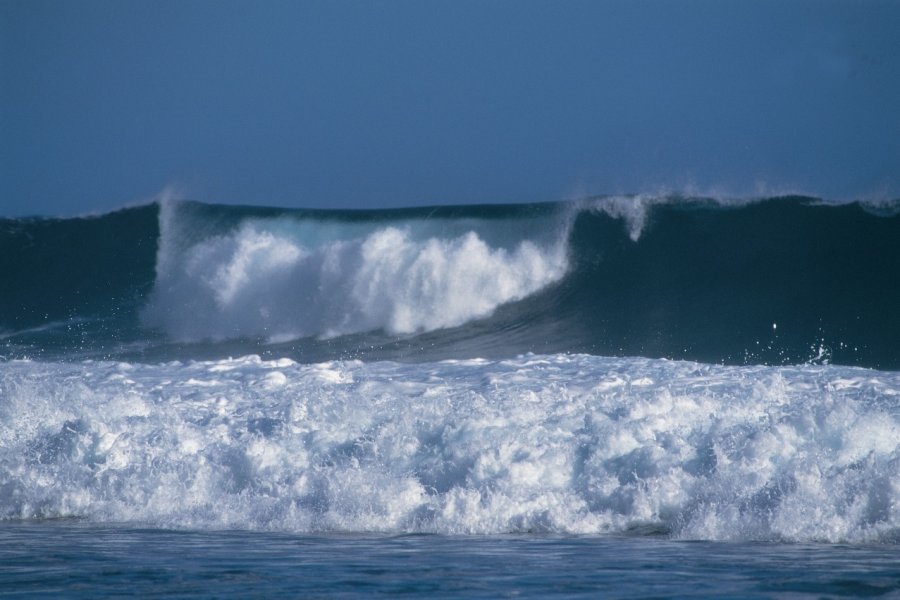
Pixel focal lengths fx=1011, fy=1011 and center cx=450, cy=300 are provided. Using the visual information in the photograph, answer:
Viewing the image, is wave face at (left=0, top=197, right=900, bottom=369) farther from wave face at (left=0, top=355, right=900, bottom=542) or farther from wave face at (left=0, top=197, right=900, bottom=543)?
wave face at (left=0, top=355, right=900, bottom=542)

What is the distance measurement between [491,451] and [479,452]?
0.06 metres

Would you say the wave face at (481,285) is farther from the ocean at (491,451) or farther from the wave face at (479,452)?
the wave face at (479,452)

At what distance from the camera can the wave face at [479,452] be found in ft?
15.5

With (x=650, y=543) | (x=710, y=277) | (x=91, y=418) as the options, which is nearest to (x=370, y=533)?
(x=650, y=543)

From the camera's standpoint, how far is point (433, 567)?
3766mm

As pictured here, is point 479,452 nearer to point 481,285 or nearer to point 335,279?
point 481,285

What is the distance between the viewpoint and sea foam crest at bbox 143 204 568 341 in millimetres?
11977

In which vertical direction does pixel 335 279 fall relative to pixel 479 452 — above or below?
above

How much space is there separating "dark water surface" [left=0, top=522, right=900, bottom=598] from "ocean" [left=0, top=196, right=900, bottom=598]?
19mm

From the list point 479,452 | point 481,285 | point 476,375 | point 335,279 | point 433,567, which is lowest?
point 433,567

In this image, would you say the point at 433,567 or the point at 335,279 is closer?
the point at 433,567

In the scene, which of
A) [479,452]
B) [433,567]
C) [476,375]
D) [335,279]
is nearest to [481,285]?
[335,279]

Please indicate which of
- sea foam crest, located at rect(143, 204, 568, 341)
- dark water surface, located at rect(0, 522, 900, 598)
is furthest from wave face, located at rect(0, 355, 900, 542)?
sea foam crest, located at rect(143, 204, 568, 341)

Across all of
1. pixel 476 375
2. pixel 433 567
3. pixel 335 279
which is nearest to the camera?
pixel 433 567
